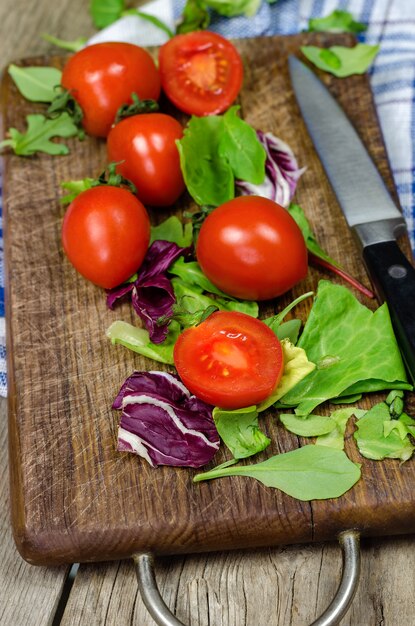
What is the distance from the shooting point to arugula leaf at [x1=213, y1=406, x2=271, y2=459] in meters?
1.21

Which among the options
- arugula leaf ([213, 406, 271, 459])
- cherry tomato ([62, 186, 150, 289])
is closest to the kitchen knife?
arugula leaf ([213, 406, 271, 459])

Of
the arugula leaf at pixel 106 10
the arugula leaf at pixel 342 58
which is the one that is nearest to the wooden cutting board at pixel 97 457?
the arugula leaf at pixel 342 58

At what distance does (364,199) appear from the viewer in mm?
1519

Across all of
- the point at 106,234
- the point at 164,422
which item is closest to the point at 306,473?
the point at 164,422

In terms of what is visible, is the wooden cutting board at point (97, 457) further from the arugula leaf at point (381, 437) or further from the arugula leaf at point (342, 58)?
the arugula leaf at point (342, 58)

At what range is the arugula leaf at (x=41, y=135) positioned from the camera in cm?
166

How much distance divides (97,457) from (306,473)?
30cm

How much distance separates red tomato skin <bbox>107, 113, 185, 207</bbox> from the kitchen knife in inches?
11.5

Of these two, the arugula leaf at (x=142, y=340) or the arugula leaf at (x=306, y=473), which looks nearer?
the arugula leaf at (x=306, y=473)

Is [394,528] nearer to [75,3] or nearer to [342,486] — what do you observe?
[342,486]

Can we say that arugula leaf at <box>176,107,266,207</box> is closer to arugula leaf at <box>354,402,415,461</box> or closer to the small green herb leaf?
the small green herb leaf

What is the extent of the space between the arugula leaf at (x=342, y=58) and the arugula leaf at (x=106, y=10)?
1.64ft

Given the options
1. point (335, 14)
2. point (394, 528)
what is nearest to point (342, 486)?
point (394, 528)

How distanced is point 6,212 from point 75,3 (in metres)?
0.84
